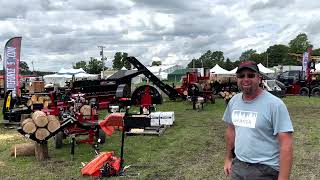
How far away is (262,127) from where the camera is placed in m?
3.46

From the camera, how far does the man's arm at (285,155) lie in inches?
131

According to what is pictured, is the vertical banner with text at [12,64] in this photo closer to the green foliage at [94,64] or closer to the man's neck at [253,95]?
the man's neck at [253,95]

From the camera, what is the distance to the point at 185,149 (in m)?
10.3

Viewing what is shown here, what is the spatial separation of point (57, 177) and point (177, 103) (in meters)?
16.7

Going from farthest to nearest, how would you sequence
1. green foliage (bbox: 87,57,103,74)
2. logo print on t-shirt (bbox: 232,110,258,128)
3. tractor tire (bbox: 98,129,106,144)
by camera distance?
green foliage (bbox: 87,57,103,74) < tractor tire (bbox: 98,129,106,144) < logo print on t-shirt (bbox: 232,110,258,128)

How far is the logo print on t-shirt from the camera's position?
11.5 feet

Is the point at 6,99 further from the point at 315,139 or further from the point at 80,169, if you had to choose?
the point at 315,139

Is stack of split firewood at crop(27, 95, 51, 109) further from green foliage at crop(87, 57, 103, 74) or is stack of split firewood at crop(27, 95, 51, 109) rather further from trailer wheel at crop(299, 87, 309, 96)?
green foliage at crop(87, 57, 103, 74)

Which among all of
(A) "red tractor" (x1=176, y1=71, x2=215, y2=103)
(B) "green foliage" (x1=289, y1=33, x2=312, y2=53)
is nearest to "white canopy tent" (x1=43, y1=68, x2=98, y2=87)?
(A) "red tractor" (x1=176, y1=71, x2=215, y2=103)

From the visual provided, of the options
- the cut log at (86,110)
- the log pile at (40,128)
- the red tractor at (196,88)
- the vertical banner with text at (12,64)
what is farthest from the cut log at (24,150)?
the red tractor at (196,88)

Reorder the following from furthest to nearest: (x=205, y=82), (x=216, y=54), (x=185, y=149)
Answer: (x=216, y=54) < (x=205, y=82) < (x=185, y=149)

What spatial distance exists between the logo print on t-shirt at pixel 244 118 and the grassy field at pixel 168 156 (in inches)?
160

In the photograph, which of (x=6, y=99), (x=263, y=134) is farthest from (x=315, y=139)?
(x=6, y=99)

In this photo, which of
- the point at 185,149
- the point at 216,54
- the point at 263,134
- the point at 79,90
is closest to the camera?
the point at 263,134
